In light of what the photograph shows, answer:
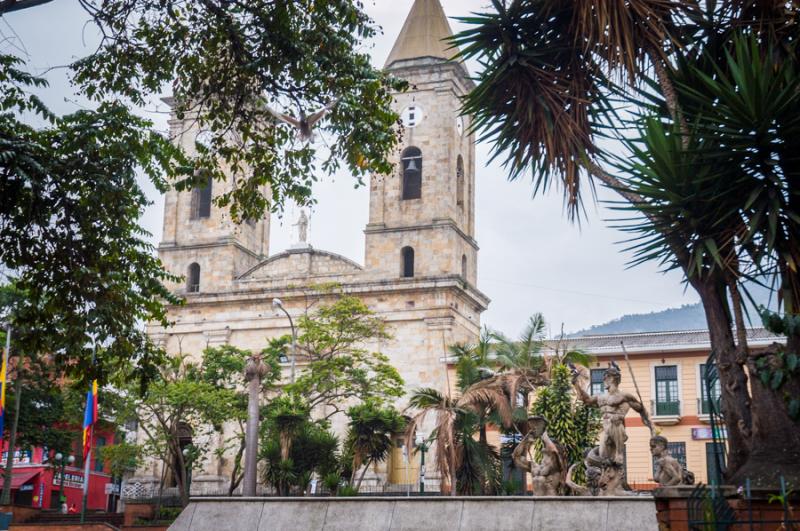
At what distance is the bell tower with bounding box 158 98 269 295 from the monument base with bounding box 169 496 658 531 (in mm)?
35042

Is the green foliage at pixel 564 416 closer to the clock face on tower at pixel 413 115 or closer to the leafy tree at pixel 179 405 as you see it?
the leafy tree at pixel 179 405

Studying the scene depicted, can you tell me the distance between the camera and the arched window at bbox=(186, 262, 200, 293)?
52.2m

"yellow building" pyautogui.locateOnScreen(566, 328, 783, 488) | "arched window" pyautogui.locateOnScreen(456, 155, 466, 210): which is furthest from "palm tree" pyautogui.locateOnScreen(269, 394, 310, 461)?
"arched window" pyautogui.locateOnScreen(456, 155, 466, 210)

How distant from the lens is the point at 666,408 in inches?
1575

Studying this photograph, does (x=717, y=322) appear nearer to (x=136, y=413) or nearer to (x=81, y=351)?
(x=81, y=351)

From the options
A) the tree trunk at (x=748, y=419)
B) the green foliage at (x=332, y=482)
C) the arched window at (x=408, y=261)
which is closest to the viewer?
the tree trunk at (x=748, y=419)

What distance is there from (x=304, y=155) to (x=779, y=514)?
26.8 ft

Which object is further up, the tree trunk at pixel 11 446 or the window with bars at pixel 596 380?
the window with bars at pixel 596 380

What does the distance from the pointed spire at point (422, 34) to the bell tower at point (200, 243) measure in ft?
31.8

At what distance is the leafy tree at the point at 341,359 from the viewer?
39.1 m

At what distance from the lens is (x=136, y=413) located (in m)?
39.2

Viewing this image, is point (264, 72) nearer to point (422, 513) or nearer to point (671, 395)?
point (422, 513)

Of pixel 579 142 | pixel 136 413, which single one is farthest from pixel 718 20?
pixel 136 413

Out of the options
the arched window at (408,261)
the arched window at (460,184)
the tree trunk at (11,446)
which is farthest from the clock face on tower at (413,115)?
the tree trunk at (11,446)
